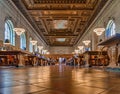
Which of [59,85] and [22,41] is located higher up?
[22,41]

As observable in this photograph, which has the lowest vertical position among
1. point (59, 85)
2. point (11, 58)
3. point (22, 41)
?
point (59, 85)

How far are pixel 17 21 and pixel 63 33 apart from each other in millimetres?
13745

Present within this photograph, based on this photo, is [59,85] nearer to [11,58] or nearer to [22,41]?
[11,58]

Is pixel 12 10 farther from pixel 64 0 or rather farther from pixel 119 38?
pixel 119 38

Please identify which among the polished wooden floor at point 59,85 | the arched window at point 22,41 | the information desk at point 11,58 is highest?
the arched window at point 22,41

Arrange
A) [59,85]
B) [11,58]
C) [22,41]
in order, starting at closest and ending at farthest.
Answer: [59,85] < [11,58] < [22,41]

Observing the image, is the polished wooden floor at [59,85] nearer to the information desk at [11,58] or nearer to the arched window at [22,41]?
the information desk at [11,58]

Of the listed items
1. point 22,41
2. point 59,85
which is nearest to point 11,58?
point 22,41

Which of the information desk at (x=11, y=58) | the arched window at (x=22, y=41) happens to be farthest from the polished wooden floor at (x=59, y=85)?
the arched window at (x=22, y=41)

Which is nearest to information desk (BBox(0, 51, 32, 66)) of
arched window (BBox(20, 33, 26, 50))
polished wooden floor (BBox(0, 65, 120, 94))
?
arched window (BBox(20, 33, 26, 50))

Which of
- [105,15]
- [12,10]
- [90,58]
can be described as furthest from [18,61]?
[105,15]

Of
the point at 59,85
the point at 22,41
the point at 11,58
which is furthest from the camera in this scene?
the point at 22,41

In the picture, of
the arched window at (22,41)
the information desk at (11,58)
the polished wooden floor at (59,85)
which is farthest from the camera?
the arched window at (22,41)

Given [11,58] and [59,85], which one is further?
[11,58]
